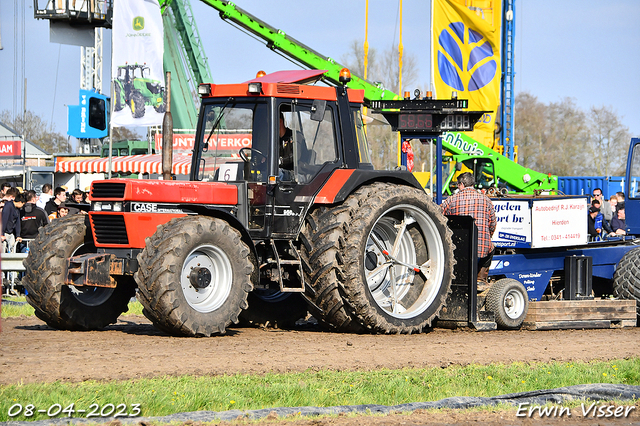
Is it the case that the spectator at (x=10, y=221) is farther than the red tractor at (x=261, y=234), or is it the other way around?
the spectator at (x=10, y=221)

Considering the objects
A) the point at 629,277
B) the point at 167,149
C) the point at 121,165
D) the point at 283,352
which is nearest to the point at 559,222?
the point at 629,277

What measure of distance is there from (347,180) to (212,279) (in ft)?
6.27

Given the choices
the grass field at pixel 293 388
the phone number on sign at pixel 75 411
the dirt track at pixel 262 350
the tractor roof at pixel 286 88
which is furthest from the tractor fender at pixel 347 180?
the phone number on sign at pixel 75 411

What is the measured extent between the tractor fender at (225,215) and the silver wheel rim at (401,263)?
5.14 ft

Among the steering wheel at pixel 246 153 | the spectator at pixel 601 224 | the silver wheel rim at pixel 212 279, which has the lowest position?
the silver wheel rim at pixel 212 279

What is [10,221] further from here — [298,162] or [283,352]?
[283,352]

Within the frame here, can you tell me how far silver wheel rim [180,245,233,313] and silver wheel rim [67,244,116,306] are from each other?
1394 mm

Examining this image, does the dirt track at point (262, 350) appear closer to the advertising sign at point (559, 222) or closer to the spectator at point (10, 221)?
the advertising sign at point (559, 222)

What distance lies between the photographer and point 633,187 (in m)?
11.6

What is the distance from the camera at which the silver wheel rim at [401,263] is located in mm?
9336

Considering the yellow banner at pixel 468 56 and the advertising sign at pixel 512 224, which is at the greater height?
the yellow banner at pixel 468 56

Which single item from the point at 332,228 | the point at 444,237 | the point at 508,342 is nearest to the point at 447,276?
the point at 444,237

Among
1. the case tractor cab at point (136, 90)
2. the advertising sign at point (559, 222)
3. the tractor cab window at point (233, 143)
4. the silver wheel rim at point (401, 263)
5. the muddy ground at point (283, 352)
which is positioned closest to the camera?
the muddy ground at point (283, 352)

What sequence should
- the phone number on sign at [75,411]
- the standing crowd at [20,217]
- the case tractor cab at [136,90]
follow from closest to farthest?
the phone number on sign at [75,411] → the standing crowd at [20,217] → the case tractor cab at [136,90]
